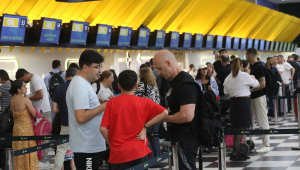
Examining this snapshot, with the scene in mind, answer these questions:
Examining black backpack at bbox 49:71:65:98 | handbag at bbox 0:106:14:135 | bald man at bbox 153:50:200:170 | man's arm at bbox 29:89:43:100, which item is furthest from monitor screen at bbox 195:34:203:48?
bald man at bbox 153:50:200:170

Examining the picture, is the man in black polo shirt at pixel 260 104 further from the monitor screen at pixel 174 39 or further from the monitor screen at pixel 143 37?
the monitor screen at pixel 174 39

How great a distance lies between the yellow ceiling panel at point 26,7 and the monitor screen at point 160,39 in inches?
232

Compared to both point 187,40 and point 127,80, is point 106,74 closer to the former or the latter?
point 127,80

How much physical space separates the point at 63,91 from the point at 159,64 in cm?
241

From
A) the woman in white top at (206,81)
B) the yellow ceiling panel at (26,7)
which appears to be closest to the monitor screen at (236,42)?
the yellow ceiling panel at (26,7)

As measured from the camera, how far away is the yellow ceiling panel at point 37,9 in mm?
11789

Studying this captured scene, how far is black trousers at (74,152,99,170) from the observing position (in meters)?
3.84

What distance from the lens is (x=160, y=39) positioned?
1683 cm

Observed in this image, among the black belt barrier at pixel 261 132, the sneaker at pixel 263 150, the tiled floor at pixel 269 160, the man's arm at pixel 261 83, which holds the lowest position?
the tiled floor at pixel 269 160

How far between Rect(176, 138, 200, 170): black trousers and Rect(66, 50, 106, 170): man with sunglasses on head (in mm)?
679

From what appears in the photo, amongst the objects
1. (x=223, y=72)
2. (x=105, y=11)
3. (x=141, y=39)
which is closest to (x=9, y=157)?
(x=223, y=72)

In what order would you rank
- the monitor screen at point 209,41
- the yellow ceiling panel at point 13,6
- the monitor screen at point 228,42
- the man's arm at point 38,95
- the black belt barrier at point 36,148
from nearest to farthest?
the black belt barrier at point 36,148
the man's arm at point 38,95
the yellow ceiling panel at point 13,6
the monitor screen at point 209,41
the monitor screen at point 228,42

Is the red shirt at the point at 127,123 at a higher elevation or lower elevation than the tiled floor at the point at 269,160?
higher

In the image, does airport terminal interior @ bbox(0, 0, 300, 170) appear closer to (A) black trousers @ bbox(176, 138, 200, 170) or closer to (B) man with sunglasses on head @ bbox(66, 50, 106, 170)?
(A) black trousers @ bbox(176, 138, 200, 170)
